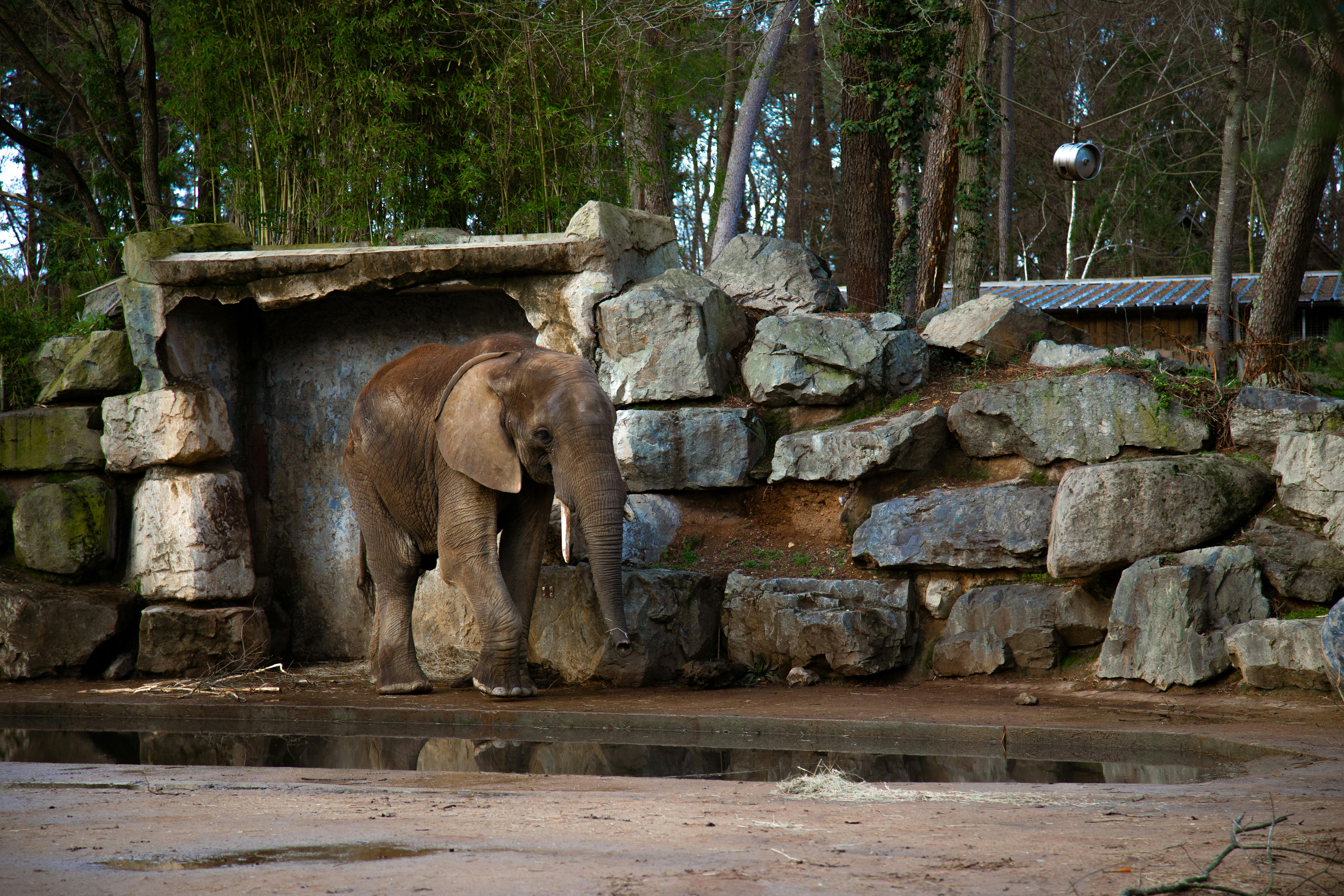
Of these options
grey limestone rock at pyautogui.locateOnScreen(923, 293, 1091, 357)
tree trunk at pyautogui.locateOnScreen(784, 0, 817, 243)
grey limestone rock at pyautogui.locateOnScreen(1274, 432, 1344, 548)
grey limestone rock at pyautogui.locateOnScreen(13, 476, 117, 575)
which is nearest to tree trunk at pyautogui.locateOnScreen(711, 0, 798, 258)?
tree trunk at pyautogui.locateOnScreen(784, 0, 817, 243)

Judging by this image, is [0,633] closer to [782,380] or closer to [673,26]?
[782,380]

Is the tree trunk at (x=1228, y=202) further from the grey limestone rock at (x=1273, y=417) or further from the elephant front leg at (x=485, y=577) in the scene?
the elephant front leg at (x=485, y=577)

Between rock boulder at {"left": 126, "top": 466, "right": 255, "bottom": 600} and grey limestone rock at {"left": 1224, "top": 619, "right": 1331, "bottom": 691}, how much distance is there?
716 cm

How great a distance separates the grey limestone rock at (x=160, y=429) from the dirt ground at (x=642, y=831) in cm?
415

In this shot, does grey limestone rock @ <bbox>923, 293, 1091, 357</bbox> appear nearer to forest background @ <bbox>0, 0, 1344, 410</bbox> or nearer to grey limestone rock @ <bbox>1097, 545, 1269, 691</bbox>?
forest background @ <bbox>0, 0, 1344, 410</bbox>

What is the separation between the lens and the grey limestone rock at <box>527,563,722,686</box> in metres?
8.25

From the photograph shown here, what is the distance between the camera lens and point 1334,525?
7.23 m

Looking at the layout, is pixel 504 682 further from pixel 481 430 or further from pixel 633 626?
pixel 481 430

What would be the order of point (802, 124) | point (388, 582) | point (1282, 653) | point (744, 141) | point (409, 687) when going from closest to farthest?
point (1282, 653)
point (409, 687)
point (388, 582)
point (744, 141)
point (802, 124)

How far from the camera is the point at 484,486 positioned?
7578 mm

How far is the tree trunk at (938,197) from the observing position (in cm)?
1282

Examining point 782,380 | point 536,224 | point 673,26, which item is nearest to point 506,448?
point 782,380

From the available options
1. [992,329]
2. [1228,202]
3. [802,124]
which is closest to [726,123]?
[802,124]

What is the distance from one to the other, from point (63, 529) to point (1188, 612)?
814 cm
